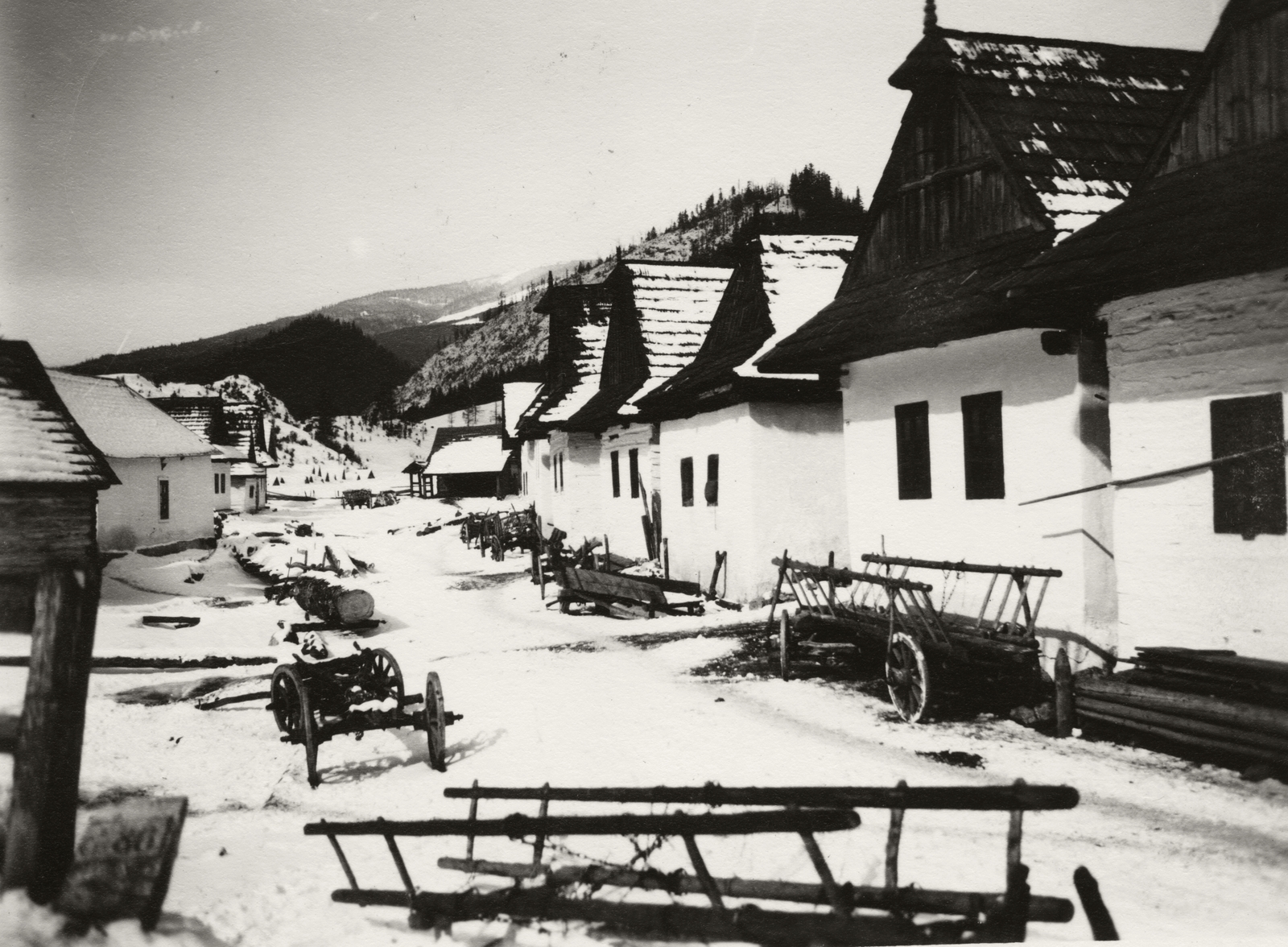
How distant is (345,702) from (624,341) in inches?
506

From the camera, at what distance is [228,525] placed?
3092 centimetres

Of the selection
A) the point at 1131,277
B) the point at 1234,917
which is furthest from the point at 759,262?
the point at 1234,917

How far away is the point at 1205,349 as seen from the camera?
5.57 m

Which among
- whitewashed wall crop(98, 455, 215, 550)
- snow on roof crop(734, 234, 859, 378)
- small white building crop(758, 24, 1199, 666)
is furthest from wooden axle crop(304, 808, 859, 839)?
whitewashed wall crop(98, 455, 215, 550)

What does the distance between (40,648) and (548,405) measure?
19.4 metres

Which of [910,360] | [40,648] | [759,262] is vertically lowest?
[40,648]

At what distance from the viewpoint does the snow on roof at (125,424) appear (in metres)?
7.53

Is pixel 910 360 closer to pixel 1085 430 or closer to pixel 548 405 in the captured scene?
pixel 1085 430

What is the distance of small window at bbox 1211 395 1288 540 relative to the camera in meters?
5.10

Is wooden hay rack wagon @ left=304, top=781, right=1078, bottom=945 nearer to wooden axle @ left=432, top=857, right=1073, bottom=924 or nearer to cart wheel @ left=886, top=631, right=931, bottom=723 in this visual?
wooden axle @ left=432, top=857, right=1073, bottom=924

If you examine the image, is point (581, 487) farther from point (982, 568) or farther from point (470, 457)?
point (470, 457)

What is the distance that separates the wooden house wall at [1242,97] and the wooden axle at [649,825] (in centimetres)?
557

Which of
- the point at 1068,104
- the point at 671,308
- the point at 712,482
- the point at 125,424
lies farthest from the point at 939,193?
the point at 125,424

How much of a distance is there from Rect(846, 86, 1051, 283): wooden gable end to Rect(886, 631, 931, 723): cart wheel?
4238 millimetres
